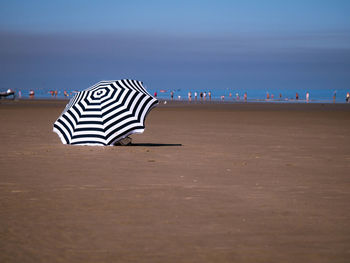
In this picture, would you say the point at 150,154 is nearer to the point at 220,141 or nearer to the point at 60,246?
the point at 220,141

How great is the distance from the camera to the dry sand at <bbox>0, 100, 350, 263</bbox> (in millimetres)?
6512

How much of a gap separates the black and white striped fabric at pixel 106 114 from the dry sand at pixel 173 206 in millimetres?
654

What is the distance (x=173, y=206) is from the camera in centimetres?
886

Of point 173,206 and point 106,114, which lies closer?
point 173,206

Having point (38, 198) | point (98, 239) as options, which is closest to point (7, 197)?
point (38, 198)

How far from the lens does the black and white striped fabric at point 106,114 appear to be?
16766 millimetres

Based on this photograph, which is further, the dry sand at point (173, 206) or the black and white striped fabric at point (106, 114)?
the black and white striped fabric at point (106, 114)

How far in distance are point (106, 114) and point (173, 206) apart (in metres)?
8.24

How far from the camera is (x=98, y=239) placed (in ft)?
22.7

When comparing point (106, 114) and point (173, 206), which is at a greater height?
point (106, 114)

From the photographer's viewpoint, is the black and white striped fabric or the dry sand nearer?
the dry sand

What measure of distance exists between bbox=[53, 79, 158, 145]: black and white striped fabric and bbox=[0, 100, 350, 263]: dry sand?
0.65 metres

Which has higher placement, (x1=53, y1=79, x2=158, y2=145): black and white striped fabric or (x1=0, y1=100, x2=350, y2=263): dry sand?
(x1=53, y1=79, x2=158, y2=145): black and white striped fabric

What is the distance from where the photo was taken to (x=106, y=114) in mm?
16750
